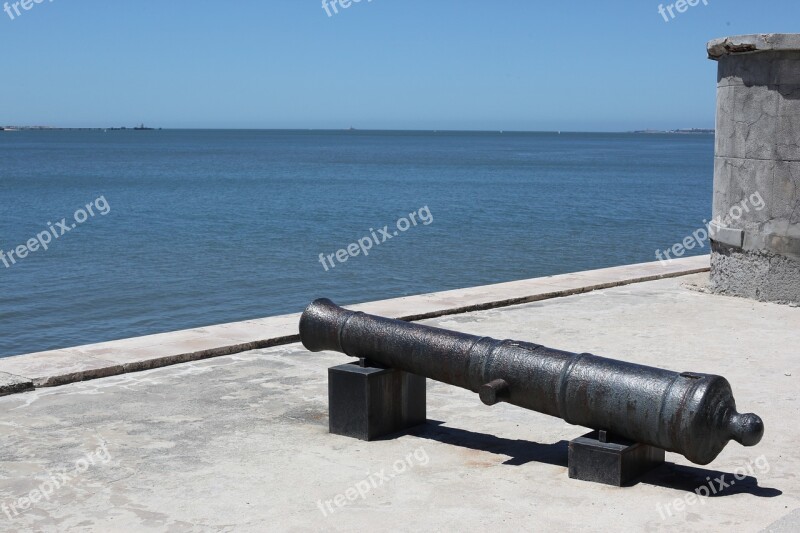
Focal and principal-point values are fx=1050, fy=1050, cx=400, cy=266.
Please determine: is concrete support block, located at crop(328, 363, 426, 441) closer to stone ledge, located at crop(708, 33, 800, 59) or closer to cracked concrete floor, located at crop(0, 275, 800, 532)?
cracked concrete floor, located at crop(0, 275, 800, 532)

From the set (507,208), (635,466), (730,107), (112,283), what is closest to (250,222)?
(507,208)

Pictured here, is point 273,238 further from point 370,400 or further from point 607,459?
point 607,459

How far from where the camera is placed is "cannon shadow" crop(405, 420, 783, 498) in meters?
4.67

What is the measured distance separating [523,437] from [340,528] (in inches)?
62.0

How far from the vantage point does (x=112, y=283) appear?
1873 cm

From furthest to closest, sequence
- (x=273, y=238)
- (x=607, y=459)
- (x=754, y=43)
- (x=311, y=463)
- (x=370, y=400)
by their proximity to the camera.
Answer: (x=273, y=238)
(x=754, y=43)
(x=370, y=400)
(x=311, y=463)
(x=607, y=459)

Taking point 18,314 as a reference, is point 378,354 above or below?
above

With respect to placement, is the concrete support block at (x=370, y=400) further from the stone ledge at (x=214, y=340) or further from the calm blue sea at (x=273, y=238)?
the calm blue sea at (x=273, y=238)

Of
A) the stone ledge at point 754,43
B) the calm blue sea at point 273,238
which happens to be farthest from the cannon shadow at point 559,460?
the calm blue sea at point 273,238

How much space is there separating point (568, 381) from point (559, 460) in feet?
1.93

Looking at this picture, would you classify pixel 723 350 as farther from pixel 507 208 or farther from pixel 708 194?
pixel 708 194

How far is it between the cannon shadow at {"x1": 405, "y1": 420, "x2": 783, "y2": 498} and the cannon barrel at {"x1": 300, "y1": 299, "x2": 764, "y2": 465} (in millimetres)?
282

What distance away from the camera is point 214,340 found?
7.49 metres

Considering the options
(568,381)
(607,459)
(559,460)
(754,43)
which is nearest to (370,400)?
(559,460)
